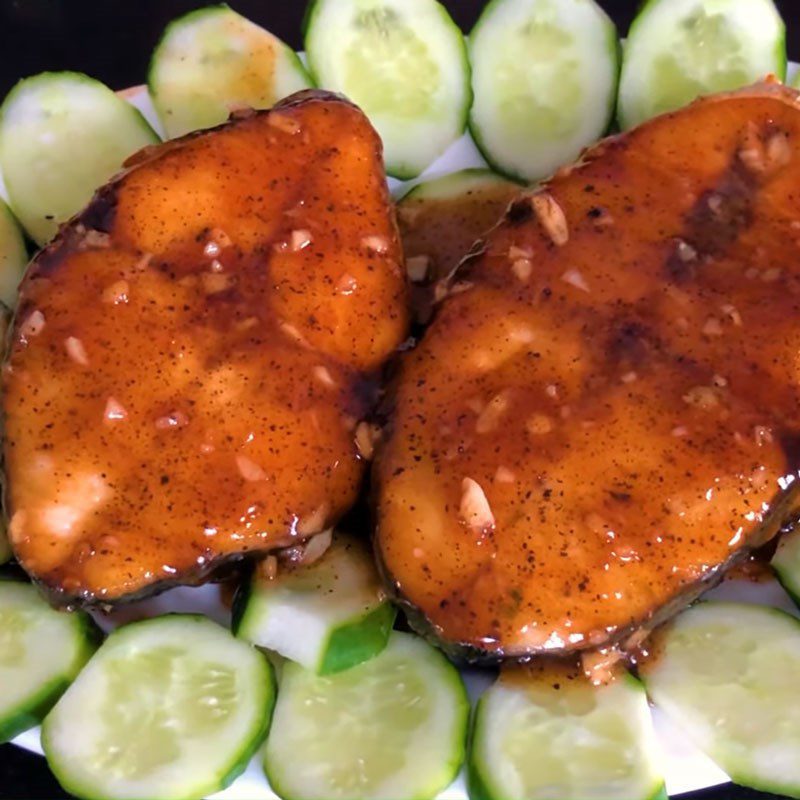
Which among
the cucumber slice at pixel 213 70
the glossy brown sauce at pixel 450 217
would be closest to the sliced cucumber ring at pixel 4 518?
the cucumber slice at pixel 213 70

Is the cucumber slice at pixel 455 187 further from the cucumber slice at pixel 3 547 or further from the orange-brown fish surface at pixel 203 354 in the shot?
the cucumber slice at pixel 3 547

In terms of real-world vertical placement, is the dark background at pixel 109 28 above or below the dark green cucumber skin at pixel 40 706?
Result: above

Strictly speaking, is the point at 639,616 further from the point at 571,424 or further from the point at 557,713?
the point at 571,424

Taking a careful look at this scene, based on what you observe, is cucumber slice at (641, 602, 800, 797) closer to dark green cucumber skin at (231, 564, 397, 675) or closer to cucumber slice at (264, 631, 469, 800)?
cucumber slice at (264, 631, 469, 800)

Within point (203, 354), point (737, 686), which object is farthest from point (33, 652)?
point (737, 686)

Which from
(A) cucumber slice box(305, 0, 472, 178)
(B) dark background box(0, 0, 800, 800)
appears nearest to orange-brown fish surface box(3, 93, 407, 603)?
(A) cucumber slice box(305, 0, 472, 178)
